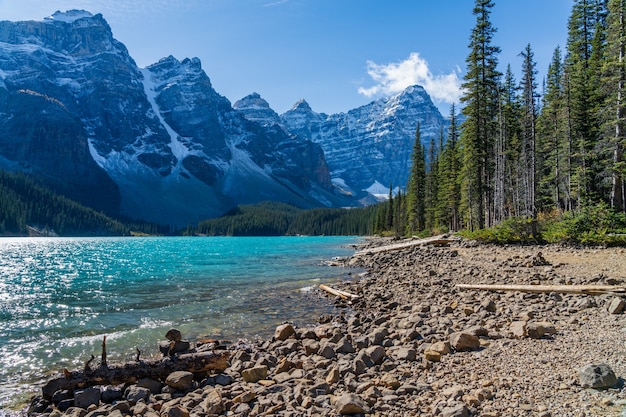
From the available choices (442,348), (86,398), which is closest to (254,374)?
(86,398)

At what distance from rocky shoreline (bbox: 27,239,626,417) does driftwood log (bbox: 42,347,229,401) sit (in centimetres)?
15

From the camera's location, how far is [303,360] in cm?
995

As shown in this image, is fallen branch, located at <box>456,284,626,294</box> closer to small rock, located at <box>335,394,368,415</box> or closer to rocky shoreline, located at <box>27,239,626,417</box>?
rocky shoreline, located at <box>27,239,626,417</box>

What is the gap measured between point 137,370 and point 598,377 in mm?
Answer: 9325

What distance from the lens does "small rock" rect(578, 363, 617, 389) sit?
20.3 feet

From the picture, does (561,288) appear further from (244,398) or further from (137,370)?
(137,370)

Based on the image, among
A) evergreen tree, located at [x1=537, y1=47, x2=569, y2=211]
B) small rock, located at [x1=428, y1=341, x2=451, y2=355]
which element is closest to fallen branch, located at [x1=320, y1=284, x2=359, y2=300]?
small rock, located at [x1=428, y1=341, x2=451, y2=355]

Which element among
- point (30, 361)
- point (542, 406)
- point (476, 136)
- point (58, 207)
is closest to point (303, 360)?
point (542, 406)

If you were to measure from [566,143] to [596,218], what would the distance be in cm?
1865

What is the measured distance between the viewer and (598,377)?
6.25 metres

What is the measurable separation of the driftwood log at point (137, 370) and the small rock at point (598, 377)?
299 inches

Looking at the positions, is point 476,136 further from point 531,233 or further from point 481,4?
point 531,233

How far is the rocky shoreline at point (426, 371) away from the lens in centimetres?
643

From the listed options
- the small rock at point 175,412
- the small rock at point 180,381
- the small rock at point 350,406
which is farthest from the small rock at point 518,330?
the small rock at point 180,381
